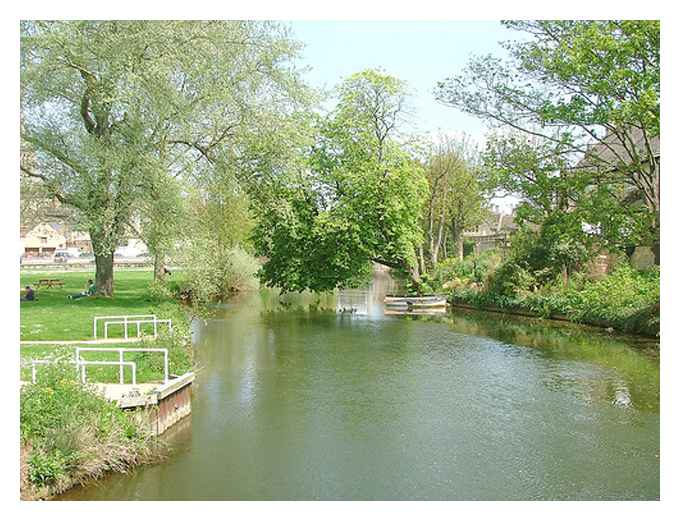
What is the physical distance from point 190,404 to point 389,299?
55.9ft

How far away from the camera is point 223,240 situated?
25.5m

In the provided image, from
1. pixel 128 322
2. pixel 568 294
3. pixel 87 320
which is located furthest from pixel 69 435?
pixel 568 294

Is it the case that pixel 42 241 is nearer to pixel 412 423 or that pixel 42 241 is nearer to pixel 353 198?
pixel 353 198

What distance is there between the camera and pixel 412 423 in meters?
9.38

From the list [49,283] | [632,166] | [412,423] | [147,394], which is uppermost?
[632,166]

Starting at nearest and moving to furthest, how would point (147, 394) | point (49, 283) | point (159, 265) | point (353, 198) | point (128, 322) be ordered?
point (147, 394) < point (128, 322) < point (159, 265) < point (49, 283) < point (353, 198)

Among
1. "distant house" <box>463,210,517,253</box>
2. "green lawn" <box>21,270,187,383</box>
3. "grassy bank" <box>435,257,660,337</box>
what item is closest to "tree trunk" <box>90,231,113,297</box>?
"green lawn" <box>21,270,187,383</box>

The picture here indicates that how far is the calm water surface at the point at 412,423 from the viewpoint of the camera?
23.4 feet

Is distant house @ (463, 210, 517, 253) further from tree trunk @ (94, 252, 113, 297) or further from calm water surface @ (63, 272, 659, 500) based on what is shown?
calm water surface @ (63, 272, 659, 500)

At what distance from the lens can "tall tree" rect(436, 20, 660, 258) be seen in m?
15.2

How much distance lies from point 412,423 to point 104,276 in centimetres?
1226

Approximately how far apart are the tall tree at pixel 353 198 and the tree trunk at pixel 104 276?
740 cm
